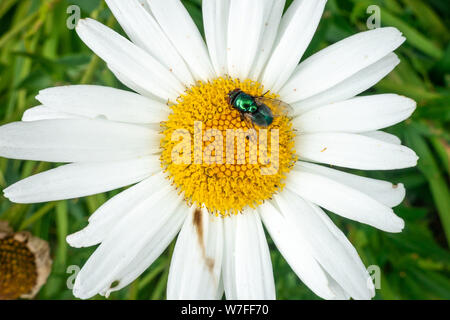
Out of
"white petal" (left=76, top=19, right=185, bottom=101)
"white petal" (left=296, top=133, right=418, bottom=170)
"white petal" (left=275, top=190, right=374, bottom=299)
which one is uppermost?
"white petal" (left=76, top=19, right=185, bottom=101)

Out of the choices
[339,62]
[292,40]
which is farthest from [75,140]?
[339,62]

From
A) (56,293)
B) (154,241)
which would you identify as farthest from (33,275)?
(154,241)

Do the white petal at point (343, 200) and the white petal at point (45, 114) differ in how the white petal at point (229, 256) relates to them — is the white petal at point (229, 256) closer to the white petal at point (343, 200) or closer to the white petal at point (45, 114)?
the white petal at point (343, 200)

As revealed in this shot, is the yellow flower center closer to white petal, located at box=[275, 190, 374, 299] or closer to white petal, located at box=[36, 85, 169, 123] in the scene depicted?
white petal, located at box=[36, 85, 169, 123]

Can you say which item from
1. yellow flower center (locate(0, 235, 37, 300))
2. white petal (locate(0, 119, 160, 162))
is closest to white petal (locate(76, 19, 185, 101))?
white petal (locate(0, 119, 160, 162))

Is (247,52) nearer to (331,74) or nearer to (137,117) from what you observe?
(331,74)
